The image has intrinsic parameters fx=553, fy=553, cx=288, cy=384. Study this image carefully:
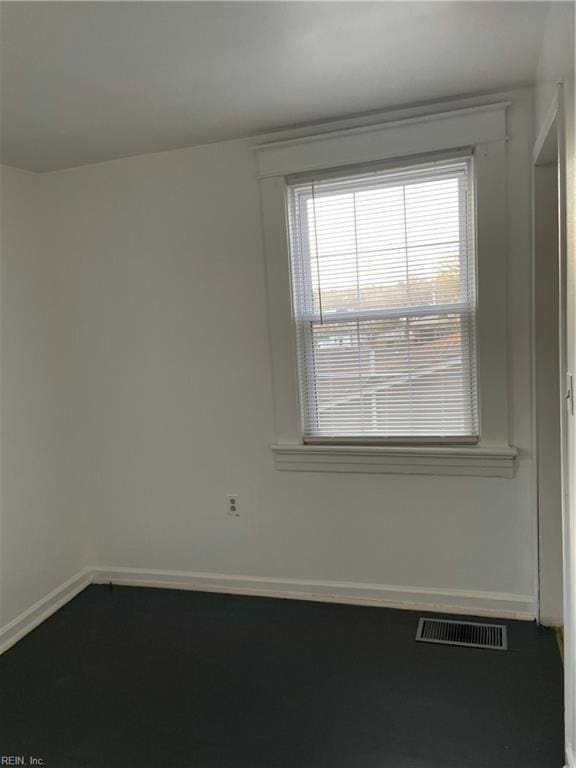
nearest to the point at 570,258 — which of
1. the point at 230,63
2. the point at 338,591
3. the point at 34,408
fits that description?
the point at 230,63

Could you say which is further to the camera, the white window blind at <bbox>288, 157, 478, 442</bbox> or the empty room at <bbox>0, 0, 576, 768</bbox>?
the white window blind at <bbox>288, 157, 478, 442</bbox>

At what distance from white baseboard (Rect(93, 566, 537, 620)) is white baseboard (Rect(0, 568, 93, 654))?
0.11m

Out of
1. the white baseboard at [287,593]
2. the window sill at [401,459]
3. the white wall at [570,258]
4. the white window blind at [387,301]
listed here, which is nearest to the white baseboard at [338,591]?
the white baseboard at [287,593]

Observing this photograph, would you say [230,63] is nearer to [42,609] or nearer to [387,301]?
[387,301]

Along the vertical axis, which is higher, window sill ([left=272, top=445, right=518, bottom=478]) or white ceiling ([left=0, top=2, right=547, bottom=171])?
white ceiling ([left=0, top=2, right=547, bottom=171])

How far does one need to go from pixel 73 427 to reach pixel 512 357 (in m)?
2.44

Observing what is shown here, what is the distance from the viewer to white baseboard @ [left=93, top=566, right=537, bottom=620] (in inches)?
105

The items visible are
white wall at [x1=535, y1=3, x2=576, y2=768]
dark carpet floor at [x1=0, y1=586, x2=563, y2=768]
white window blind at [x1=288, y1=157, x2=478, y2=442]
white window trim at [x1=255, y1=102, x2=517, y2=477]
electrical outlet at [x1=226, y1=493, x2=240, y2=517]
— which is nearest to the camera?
white wall at [x1=535, y1=3, x2=576, y2=768]

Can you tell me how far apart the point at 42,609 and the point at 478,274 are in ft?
9.20

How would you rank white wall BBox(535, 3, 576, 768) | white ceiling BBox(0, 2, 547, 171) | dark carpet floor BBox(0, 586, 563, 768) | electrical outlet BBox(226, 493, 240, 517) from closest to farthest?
white wall BBox(535, 3, 576, 768) < white ceiling BBox(0, 2, 547, 171) < dark carpet floor BBox(0, 586, 563, 768) < electrical outlet BBox(226, 493, 240, 517)

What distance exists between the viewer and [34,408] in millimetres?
3023

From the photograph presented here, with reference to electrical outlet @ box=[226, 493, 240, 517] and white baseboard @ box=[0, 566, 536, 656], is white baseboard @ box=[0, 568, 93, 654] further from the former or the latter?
electrical outlet @ box=[226, 493, 240, 517]

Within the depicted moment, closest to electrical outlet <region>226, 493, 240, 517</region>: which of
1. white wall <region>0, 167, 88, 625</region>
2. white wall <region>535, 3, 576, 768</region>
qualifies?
white wall <region>0, 167, 88, 625</region>

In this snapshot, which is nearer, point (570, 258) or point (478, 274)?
point (570, 258)
